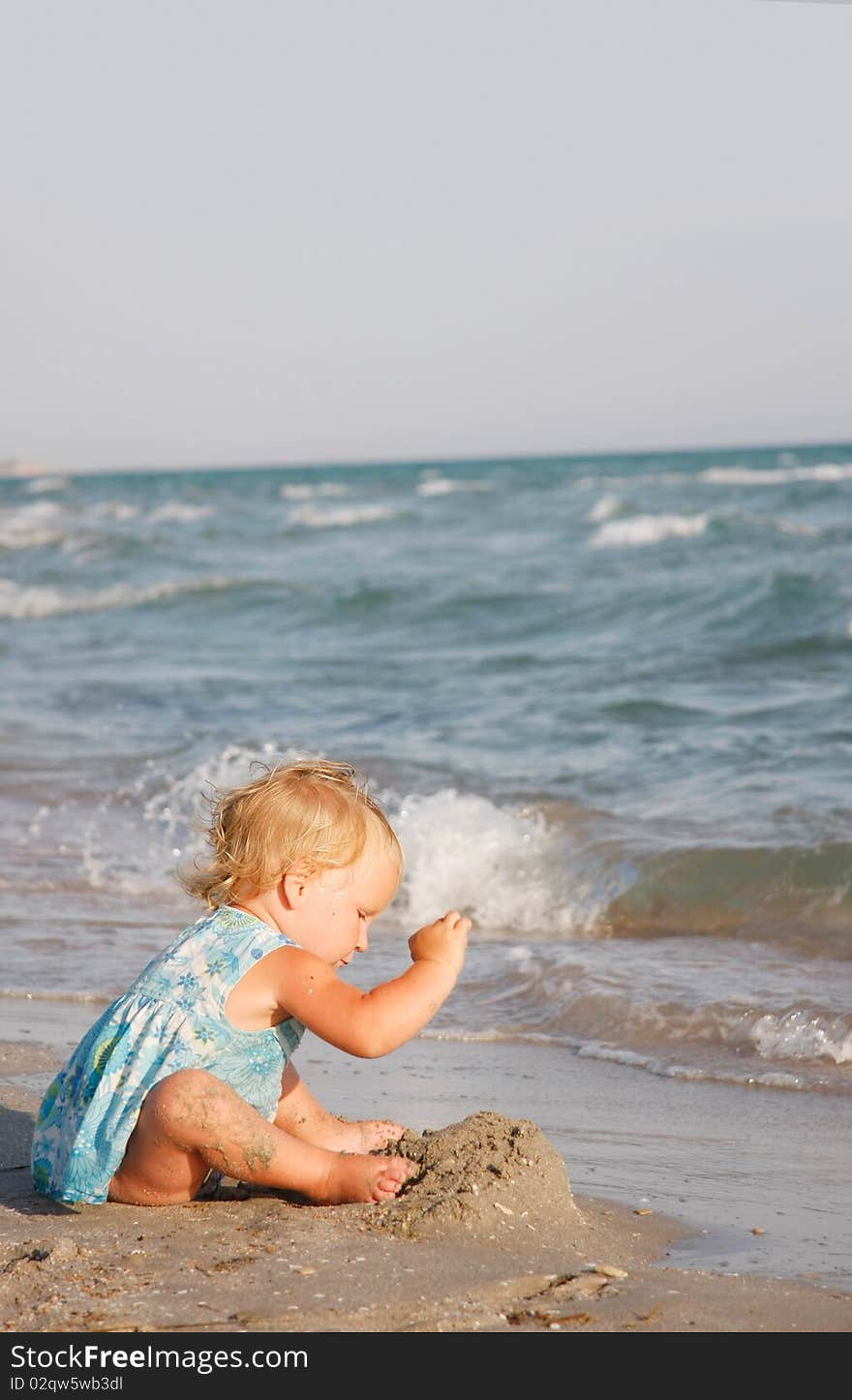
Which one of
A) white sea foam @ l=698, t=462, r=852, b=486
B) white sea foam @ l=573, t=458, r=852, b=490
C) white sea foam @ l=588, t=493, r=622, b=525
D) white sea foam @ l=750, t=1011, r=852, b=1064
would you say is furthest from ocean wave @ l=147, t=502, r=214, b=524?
white sea foam @ l=750, t=1011, r=852, b=1064

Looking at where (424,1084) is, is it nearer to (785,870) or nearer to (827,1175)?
(827,1175)

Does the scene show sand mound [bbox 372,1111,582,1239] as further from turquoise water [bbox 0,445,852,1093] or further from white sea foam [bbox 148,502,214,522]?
white sea foam [bbox 148,502,214,522]

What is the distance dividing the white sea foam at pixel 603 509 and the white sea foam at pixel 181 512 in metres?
9.00

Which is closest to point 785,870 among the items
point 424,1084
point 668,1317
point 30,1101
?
point 424,1084

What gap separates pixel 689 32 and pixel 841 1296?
4582mm

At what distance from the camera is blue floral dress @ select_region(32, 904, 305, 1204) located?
254 cm

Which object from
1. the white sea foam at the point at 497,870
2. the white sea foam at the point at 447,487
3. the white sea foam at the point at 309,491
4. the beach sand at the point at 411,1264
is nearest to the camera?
the beach sand at the point at 411,1264

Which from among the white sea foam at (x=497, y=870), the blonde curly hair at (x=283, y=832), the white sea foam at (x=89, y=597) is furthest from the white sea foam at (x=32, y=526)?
the blonde curly hair at (x=283, y=832)

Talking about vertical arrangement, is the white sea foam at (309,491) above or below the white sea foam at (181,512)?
above

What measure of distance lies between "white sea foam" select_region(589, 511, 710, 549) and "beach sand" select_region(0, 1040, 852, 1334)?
52.1 feet

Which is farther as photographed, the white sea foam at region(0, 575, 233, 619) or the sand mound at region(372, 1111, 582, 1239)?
the white sea foam at region(0, 575, 233, 619)

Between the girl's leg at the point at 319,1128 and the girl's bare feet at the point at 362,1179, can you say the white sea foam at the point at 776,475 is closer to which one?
the girl's leg at the point at 319,1128

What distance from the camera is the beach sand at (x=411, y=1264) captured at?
6.77ft

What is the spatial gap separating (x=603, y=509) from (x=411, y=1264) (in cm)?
2328
